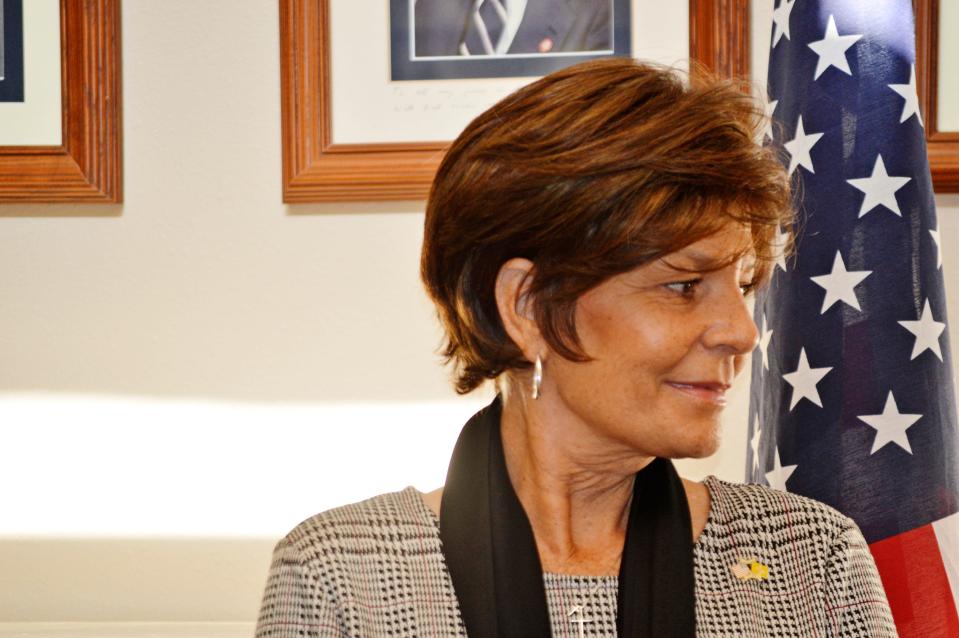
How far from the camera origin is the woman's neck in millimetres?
1351

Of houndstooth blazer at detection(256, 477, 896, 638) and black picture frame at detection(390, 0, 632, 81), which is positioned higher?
black picture frame at detection(390, 0, 632, 81)

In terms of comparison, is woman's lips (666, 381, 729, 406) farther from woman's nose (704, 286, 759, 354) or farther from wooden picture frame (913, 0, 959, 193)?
wooden picture frame (913, 0, 959, 193)

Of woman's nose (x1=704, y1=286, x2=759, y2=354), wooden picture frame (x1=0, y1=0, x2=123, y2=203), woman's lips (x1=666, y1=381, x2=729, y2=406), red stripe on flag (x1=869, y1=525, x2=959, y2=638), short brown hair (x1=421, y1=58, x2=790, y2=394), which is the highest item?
wooden picture frame (x1=0, y1=0, x2=123, y2=203)

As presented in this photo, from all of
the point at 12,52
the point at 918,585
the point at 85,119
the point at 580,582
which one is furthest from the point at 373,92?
the point at 918,585

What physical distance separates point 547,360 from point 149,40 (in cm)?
113

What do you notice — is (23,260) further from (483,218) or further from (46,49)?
(483,218)

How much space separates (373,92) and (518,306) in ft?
2.63

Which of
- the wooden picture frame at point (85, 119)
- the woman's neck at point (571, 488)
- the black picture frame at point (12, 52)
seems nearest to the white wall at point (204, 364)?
Result: the wooden picture frame at point (85, 119)

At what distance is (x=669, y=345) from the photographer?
1235mm

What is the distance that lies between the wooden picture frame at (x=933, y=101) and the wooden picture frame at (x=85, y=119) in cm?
146

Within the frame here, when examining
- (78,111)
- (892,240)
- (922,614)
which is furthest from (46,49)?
(922,614)

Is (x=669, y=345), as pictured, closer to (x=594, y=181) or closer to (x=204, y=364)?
(x=594, y=181)

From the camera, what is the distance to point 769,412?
1.59 metres

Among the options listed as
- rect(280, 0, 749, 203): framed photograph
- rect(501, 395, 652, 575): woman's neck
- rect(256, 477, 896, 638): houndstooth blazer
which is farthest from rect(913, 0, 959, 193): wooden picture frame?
rect(501, 395, 652, 575): woman's neck
